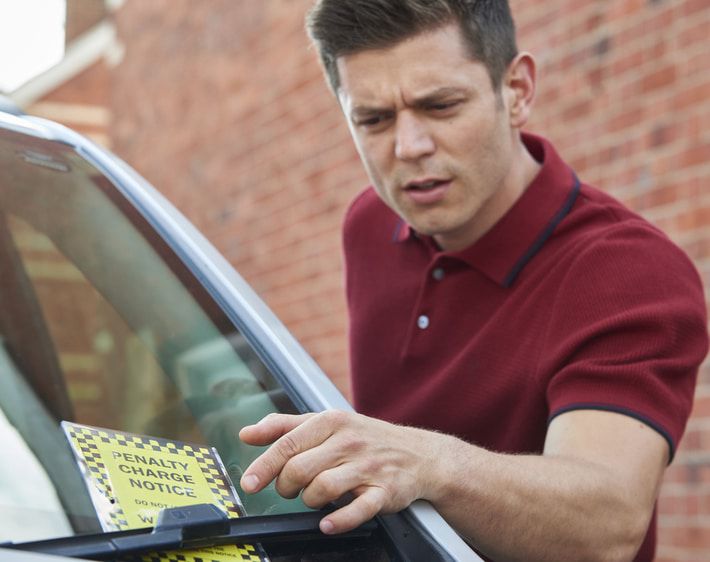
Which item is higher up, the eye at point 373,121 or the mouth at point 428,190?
the eye at point 373,121

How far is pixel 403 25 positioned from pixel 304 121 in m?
2.88

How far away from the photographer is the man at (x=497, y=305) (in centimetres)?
159

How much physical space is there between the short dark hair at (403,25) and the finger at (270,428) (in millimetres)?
990

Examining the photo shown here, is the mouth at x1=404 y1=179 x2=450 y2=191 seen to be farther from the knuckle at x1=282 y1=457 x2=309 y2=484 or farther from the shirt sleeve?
the knuckle at x1=282 y1=457 x2=309 y2=484

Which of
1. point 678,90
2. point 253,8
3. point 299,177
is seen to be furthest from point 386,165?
point 253,8

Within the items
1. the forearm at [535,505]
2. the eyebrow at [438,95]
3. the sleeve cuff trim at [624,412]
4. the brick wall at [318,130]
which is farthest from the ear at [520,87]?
the brick wall at [318,130]

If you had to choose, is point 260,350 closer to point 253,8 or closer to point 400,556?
point 400,556

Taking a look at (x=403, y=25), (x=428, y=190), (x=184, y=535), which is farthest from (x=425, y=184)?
(x=184, y=535)

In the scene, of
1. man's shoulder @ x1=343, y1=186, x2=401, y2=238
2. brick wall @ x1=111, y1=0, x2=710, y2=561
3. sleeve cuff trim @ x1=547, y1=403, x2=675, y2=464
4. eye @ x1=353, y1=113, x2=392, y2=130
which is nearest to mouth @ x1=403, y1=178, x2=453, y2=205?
eye @ x1=353, y1=113, x2=392, y2=130

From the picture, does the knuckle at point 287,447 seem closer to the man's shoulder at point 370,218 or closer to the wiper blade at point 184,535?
the wiper blade at point 184,535

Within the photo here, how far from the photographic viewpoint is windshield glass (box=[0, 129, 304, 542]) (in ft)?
4.50

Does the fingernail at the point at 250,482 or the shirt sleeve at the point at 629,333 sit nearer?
the fingernail at the point at 250,482

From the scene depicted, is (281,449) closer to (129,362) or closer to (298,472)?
(298,472)

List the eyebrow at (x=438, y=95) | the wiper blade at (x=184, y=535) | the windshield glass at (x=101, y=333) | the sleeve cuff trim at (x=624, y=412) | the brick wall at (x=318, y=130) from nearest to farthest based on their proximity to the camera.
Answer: the wiper blade at (x=184, y=535)
the windshield glass at (x=101, y=333)
the sleeve cuff trim at (x=624, y=412)
the eyebrow at (x=438, y=95)
the brick wall at (x=318, y=130)
